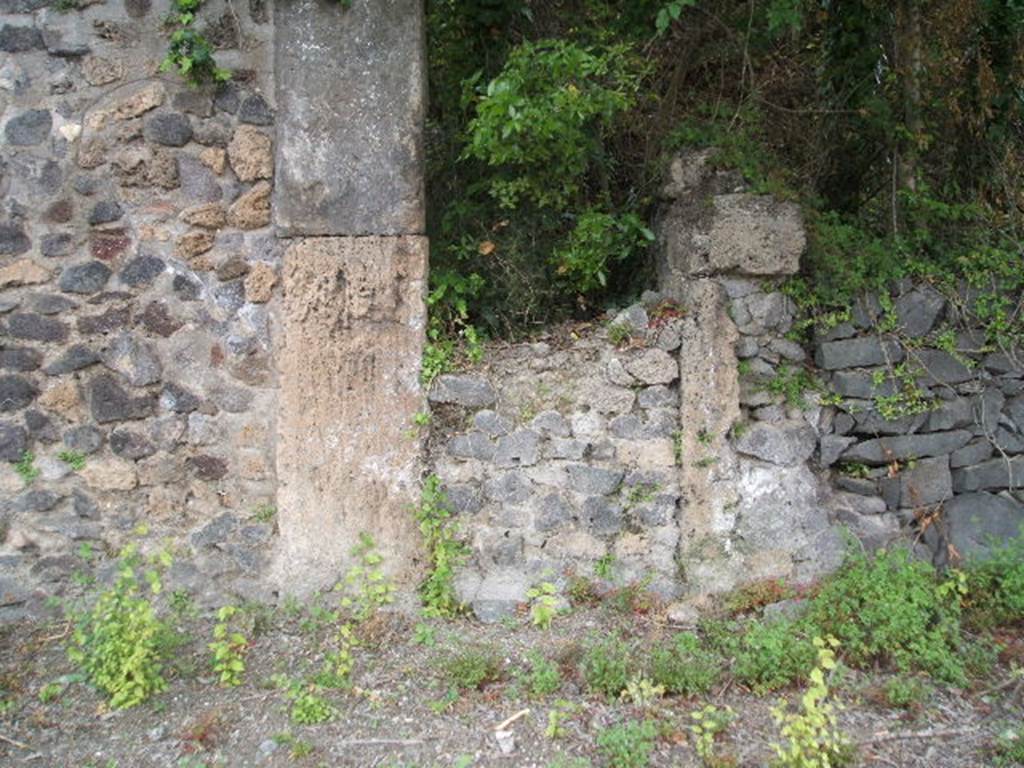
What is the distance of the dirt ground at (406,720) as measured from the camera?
9.41 ft

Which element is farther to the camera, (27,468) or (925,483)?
(925,483)

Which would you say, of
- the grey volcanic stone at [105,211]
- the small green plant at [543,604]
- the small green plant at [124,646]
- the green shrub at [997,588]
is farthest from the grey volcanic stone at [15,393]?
the green shrub at [997,588]

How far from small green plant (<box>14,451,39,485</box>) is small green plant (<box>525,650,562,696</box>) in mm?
2169

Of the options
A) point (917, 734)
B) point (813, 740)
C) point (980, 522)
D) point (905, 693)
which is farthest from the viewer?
point (980, 522)

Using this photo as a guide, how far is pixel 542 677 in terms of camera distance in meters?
3.18

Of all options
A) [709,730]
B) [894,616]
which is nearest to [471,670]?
[709,730]

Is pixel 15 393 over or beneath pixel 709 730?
over

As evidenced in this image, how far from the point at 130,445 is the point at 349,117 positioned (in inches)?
63.7

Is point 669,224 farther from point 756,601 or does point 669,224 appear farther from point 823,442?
point 756,601

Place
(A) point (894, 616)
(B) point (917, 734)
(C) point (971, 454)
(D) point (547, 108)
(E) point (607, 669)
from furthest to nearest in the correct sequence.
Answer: (C) point (971, 454) → (D) point (547, 108) → (A) point (894, 616) → (E) point (607, 669) → (B) point (917, 734)

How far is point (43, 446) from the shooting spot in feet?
12.2

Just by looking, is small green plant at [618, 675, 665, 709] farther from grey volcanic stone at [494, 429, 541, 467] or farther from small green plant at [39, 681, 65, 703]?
small green plant at [39, 681, 65, 703]

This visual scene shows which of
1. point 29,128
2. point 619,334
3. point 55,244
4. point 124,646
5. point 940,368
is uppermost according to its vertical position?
point 29,128

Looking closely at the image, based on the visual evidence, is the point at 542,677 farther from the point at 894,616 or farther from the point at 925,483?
the point at 925,483
